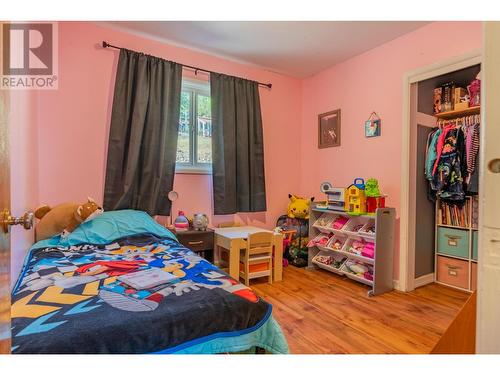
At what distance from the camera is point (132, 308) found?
110 centimetres

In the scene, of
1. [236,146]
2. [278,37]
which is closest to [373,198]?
[236,146]

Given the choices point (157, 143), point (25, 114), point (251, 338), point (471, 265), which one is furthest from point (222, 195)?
point (471, 265)

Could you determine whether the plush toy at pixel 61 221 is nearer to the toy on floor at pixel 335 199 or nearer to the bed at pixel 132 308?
the bed at pixel 132 308

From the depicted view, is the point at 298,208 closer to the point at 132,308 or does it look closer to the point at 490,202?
the point at 132,308

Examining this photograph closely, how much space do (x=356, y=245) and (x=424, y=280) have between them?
2.63 feet

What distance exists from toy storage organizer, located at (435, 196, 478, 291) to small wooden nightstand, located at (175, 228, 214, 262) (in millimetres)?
2418

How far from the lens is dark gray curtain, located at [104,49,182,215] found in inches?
104

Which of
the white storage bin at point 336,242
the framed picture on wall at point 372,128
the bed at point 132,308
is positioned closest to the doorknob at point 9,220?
the bed at point 132,308

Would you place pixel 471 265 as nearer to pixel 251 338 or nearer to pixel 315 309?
pixel 315 309

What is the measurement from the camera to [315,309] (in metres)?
2.24

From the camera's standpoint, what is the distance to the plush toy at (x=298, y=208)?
3.47 m

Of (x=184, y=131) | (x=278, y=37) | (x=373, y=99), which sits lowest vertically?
(x=184, y=131)

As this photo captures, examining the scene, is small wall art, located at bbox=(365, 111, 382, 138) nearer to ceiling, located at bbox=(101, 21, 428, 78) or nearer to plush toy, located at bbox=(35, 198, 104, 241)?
ceiling, located at bbox=(101, 21, 428, 78)
